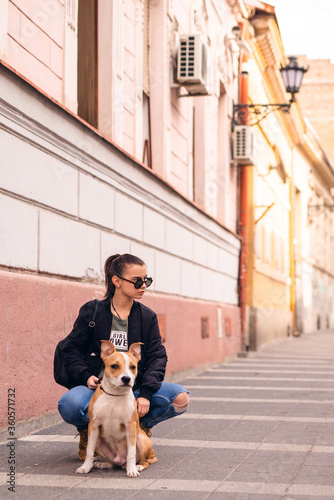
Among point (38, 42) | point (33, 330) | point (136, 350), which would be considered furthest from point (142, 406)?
point (38, 42)

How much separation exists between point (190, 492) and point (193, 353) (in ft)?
30.9

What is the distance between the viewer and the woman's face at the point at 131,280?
219 inches

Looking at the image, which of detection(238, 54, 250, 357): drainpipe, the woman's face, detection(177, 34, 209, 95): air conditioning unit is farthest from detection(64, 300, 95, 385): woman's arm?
detection(238, 54, 250, 357): drainpipe

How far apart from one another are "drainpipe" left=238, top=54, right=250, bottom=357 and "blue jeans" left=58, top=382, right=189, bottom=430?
13.9 m

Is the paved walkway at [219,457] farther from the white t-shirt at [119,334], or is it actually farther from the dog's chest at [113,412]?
the white t-shirt at [119,334]

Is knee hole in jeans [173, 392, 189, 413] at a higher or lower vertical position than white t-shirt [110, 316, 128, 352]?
lower

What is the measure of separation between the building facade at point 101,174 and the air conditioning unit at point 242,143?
4.62ft

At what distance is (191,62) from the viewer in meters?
13.6

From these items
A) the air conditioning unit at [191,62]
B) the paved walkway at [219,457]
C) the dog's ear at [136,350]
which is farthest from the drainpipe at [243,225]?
the dog's ear at [136,350]

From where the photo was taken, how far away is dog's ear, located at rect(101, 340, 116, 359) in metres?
5.12

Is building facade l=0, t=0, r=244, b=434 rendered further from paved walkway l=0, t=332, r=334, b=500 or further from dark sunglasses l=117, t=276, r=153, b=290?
dark sunglasses l=117, t=276, r=153, b=290

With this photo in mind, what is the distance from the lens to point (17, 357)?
23.0 feet

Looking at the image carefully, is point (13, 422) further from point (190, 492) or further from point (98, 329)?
point (190, 492)

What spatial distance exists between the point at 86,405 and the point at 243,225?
15.7m
